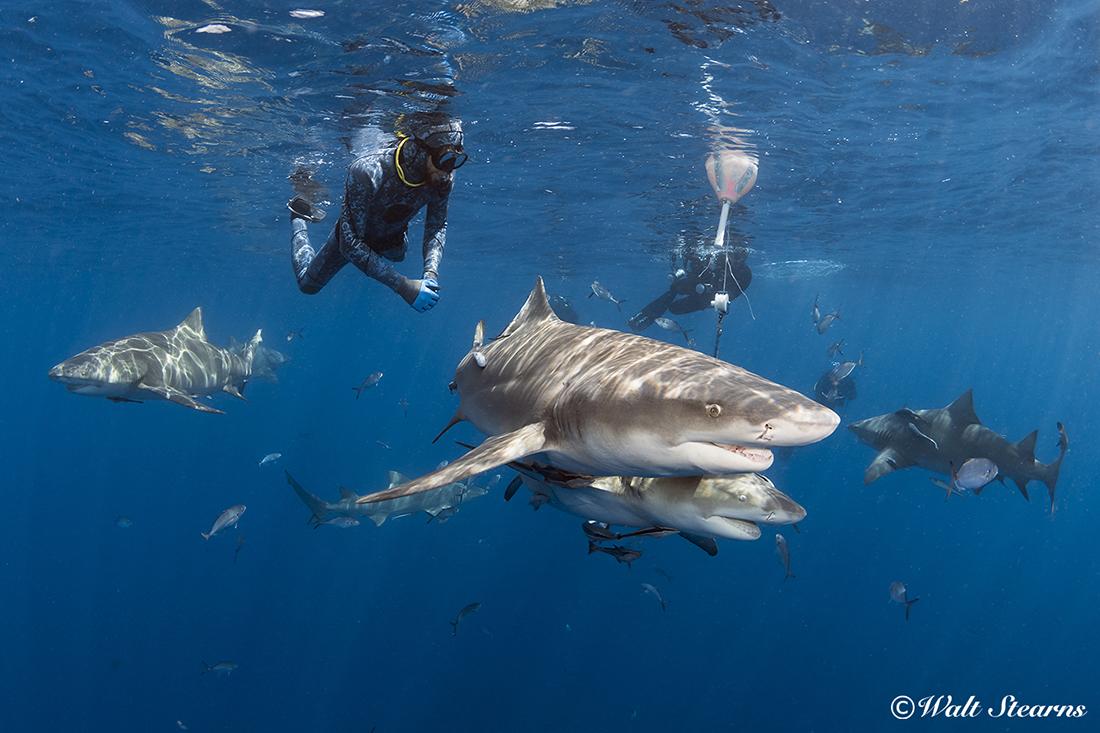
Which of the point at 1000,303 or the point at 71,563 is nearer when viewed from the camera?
the point at 71,563

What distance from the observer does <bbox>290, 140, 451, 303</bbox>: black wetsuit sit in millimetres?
6480

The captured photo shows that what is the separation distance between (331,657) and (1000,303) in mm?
55236

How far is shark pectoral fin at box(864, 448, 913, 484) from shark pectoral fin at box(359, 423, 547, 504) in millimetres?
7059

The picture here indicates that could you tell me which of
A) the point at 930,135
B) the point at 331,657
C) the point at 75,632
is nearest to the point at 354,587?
the point at 331,657

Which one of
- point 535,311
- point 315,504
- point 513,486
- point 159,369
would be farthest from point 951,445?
point 159,369

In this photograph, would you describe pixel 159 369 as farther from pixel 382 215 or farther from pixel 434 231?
pixel 434 231

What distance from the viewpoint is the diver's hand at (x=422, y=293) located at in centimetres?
561

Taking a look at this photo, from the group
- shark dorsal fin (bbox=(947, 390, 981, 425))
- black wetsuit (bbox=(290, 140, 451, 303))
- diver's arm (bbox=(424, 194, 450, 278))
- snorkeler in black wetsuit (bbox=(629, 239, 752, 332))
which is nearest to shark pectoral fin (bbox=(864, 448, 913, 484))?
shark dorsal fin (bbox=(947, 390, 981, 425))

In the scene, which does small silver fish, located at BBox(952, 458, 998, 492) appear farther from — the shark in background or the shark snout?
the shark in background

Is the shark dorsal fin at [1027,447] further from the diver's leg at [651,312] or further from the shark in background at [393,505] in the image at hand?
the diver's leg at [651,312]

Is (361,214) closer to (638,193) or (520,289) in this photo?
(638,193)

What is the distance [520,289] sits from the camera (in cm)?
5309

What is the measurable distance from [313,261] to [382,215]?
1.19 meters

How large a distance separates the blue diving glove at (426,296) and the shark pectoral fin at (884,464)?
6904mm
